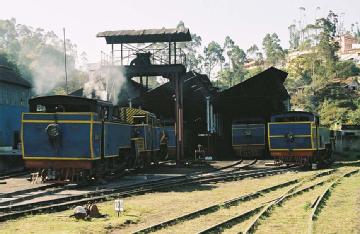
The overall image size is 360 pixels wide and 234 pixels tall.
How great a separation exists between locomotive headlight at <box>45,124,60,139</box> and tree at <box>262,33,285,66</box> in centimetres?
14516

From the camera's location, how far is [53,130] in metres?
18.6

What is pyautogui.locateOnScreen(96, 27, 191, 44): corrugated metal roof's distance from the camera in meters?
30.8

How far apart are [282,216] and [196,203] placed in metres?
3.06

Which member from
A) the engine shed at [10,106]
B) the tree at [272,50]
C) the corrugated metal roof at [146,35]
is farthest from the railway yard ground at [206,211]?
the tree at [272,50]

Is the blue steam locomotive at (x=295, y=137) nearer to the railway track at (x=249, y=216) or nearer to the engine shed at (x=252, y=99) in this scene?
the engine shed at (x=252, y=99)

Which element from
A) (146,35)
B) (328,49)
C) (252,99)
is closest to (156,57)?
(146,35)

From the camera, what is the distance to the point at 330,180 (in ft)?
70.6

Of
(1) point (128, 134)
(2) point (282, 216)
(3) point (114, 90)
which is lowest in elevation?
(2) point (282, 216)

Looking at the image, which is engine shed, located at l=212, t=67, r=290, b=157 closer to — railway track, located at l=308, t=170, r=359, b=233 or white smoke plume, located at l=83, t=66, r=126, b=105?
white smoke plume, located at l=83, t=66, r=126, b=105

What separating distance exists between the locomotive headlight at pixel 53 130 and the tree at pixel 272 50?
14516cm

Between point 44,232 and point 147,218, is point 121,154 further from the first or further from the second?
point 44,232

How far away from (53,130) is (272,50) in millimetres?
151855

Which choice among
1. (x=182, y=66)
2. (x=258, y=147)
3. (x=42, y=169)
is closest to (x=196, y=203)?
(x=42, y=169)

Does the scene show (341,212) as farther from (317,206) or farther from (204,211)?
(204,211)
